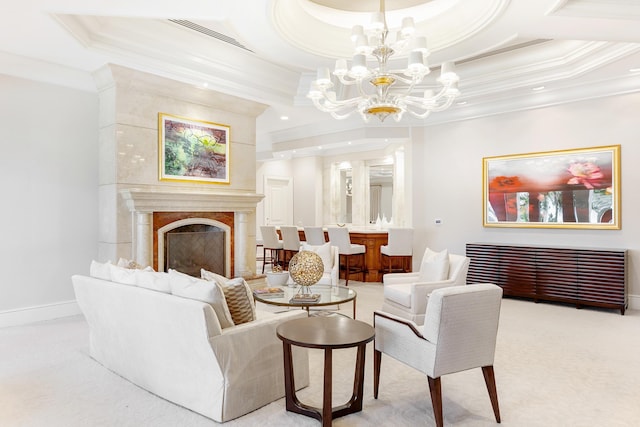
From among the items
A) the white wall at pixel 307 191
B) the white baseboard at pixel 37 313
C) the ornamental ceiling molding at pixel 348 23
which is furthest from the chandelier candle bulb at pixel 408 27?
the white wall at pixel 307 191

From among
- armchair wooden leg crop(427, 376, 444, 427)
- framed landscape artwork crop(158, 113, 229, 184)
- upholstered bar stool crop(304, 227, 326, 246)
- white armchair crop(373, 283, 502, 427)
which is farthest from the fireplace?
armchair wooden leg crop(427, 376, 444, 427)

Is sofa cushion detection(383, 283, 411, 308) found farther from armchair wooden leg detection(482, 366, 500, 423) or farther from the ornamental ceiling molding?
the ornamental ceiling molding

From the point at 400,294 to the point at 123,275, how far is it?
108 inches

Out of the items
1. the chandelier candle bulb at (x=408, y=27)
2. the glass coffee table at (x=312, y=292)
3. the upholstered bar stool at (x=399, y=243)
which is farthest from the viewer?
the upholstered bar stool at (x=399, y=243)

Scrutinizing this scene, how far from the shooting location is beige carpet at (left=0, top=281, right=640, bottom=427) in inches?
99.7

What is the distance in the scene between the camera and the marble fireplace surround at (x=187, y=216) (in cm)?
509

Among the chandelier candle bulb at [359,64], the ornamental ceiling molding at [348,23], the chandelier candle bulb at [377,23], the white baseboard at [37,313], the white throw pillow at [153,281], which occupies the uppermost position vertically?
the ornamental ceiling molding at [348,23]

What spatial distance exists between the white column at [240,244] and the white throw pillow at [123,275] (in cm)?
306

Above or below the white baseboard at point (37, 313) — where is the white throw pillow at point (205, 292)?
above

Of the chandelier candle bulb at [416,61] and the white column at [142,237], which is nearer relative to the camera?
the chandelier candle bulb at [416,61]

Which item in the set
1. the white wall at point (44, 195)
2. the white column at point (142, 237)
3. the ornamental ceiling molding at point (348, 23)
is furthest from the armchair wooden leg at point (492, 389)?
the white wall at point (44, 195)

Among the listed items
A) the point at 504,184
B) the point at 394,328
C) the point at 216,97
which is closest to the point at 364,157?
the point at 504,184

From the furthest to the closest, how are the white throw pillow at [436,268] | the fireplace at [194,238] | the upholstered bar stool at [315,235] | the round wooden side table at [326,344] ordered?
1. the upholstered bar stool at [315,235]
2. the fireplace at [194,238]
3. the white throw pillow at [436,268]
4. the round wooden side table at [326,344]

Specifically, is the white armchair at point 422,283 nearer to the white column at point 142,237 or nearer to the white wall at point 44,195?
the white column at point 142,237
